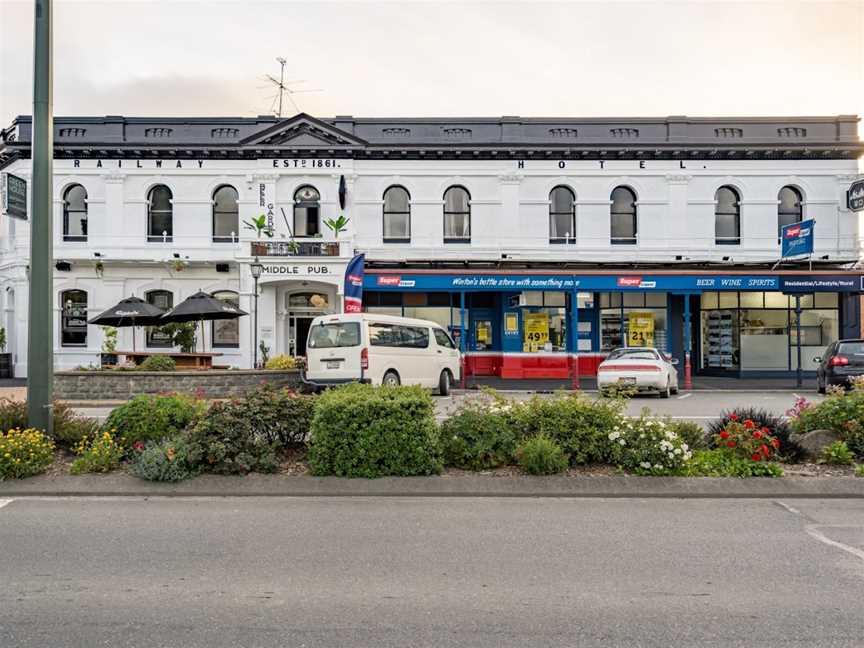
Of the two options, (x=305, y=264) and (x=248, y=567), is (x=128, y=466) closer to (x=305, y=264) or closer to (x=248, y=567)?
(x=248, y=567)

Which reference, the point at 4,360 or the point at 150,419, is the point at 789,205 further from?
the point at 4,360

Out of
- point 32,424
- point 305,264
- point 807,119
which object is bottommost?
point 32,424

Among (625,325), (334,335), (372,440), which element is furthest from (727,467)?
(625,325)

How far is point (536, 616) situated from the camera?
150 inches

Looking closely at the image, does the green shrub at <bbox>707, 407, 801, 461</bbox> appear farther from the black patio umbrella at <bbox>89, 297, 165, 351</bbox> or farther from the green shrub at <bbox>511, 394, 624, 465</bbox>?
the black patio umbrella at <bbox>89, 297, 165, 351</bbox>

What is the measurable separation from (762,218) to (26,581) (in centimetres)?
2570

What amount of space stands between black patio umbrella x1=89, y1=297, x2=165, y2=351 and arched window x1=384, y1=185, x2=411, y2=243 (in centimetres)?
910

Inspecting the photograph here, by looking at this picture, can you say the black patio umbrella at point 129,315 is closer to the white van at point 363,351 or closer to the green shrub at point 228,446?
the white van at point 363,351

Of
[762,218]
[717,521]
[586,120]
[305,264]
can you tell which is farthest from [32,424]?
[762,218]

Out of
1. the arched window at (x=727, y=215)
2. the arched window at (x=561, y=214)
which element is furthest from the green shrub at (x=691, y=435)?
the arched window at (x=727, y=215)

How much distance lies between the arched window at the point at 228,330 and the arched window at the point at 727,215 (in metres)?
18.6

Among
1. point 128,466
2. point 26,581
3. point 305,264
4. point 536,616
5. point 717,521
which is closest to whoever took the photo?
point 536,616

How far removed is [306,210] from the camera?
24.2 metres

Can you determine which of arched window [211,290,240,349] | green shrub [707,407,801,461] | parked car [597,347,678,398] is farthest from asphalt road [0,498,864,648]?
arched window [211,290,240,349]
